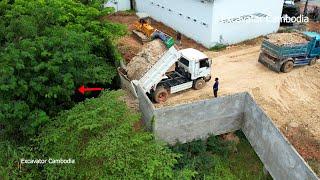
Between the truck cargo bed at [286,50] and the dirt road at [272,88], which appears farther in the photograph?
the truck cargo bed at [286,50]

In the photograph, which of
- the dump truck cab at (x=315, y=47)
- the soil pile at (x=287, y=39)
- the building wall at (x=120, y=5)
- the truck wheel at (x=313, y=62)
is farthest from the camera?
the building wall at (x=120, y=5)

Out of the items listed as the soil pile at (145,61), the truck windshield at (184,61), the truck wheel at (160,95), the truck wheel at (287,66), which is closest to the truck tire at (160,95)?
the truck wheel at (160,95)

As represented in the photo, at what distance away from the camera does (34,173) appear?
630 inches

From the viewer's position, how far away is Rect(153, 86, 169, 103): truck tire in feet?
62.9

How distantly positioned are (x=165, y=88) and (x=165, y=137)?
298 centimetres

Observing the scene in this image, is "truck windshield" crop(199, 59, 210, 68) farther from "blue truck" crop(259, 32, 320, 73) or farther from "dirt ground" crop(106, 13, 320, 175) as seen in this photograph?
"blue truck" crop(259, 32, 320, 73)

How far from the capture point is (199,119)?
A: 17781mm

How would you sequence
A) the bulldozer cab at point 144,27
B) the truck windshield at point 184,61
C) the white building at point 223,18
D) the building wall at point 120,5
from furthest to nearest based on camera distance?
the building wall at point 120,5
the bulldozer cab at point 144,27
the white building at point 223,18
the truck windshield at point 184,61

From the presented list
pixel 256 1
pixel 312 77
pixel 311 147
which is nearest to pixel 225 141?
pixel 311 147

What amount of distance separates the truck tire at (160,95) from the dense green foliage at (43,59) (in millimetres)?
2631

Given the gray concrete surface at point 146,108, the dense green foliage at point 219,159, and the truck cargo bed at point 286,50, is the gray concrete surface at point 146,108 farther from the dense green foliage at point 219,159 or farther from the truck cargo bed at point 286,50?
the truck cargo bed at point 286,50

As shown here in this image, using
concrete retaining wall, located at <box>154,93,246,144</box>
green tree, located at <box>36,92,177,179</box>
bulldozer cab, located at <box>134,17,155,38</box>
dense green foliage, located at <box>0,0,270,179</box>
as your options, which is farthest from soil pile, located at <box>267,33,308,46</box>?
green tree, located at <box>36,92,177,179</box>

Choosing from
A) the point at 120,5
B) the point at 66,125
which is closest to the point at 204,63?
the point at 66,125

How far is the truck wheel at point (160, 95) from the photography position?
19172 mm
